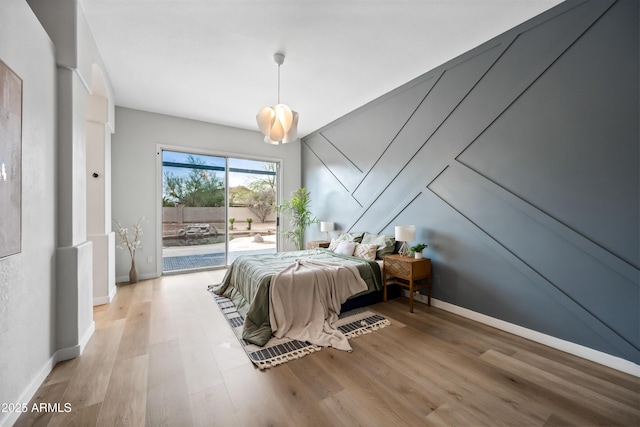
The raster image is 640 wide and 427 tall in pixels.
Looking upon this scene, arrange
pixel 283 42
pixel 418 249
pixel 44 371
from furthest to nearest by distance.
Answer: pixel 418 249
pixel 283 42
pixel 44 371

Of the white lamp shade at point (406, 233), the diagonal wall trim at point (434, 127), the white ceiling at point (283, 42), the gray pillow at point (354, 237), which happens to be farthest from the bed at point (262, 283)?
the white ceiling at point (283, 42)

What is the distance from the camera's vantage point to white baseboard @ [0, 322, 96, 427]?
4.60 feet

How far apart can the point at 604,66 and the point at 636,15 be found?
12.9 inches

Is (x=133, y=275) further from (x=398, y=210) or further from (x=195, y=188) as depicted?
(x=398, y=210)

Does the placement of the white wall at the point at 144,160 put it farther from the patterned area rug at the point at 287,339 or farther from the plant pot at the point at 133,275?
the patterned area rug at the point at 287,339

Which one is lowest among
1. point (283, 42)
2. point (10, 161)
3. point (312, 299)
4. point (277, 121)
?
point (312, 299)

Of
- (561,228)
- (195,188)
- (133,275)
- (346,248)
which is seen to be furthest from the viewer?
(195,188)

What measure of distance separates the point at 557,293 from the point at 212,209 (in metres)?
5.22

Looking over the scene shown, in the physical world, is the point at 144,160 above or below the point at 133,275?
above

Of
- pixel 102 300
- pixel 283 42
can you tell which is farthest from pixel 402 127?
pixel 102 300

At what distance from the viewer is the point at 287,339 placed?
238cm

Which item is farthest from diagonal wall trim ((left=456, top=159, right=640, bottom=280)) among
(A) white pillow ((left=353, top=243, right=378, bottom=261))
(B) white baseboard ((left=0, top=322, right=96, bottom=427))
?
(B) white baseboard ((left=0, top=322, right=96, bottom=427))

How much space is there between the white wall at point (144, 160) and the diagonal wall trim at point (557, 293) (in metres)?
4.11

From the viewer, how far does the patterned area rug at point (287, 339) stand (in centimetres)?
208
